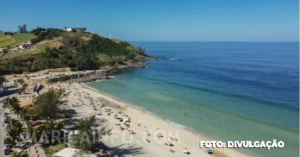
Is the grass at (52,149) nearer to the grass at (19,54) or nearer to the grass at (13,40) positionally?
the grass at (19,54)

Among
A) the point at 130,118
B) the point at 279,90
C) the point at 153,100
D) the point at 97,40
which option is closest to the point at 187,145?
the point at 130,118

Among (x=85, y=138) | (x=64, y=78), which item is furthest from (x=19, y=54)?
(x=85, y=138)

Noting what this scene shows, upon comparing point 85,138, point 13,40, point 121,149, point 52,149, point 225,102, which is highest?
point 13,40

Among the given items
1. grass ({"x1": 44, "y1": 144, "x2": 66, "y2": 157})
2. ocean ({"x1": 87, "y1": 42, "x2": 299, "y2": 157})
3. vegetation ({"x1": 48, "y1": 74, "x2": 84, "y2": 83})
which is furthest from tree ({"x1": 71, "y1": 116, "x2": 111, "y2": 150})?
vegetation ({"x1": 48, "y1": 74, "x2": 84, "y2": 83})

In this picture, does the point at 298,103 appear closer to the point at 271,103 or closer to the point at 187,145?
the point at 271,103

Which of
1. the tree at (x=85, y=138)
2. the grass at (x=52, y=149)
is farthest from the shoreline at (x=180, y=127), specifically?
the grass at (x=52, y=149)

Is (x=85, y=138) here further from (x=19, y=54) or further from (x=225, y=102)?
(x=19, y=54)

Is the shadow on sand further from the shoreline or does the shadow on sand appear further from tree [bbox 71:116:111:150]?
the shoreline
